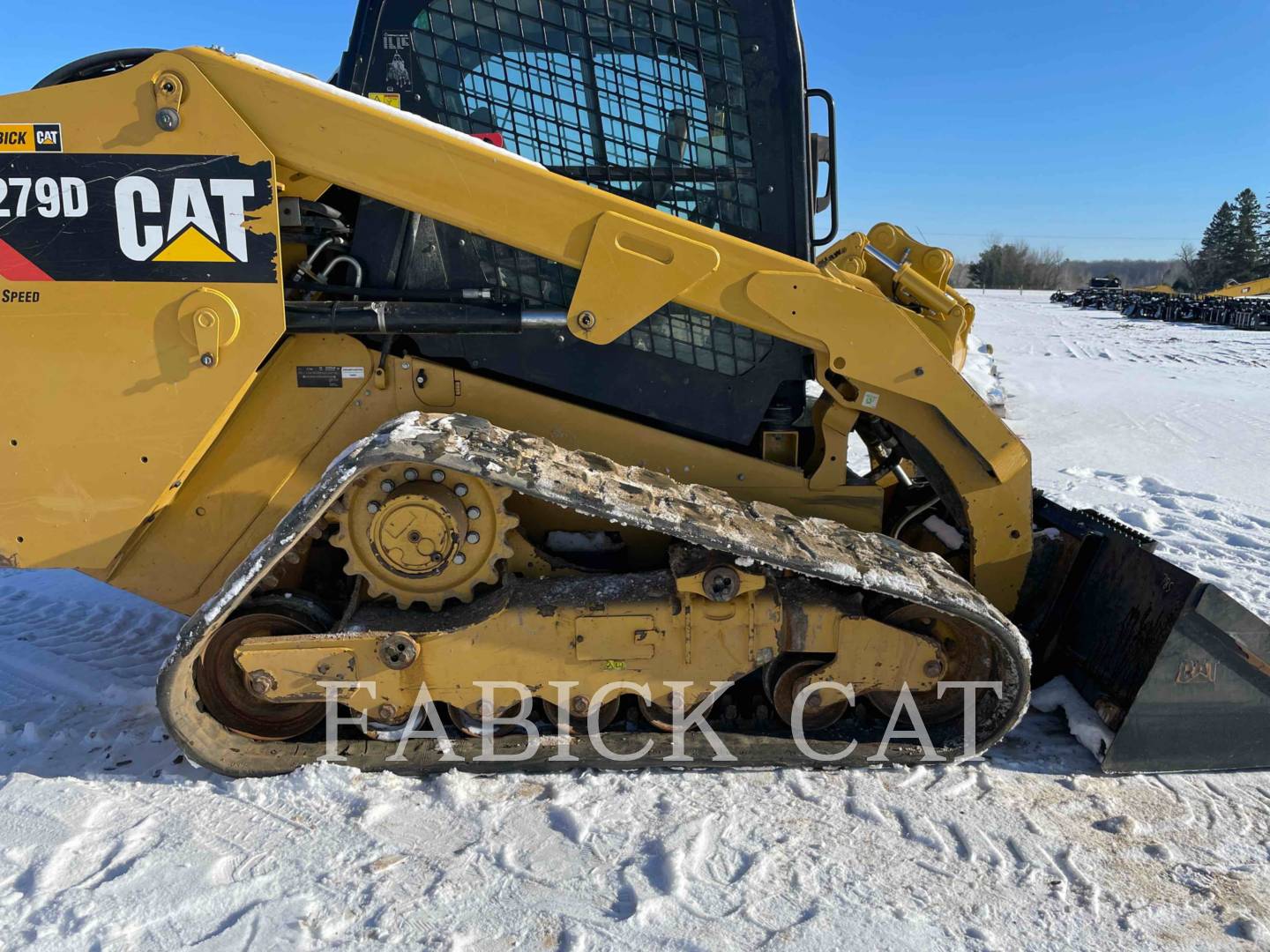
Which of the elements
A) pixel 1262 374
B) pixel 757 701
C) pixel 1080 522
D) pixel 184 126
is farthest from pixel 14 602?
pixel 1262 374

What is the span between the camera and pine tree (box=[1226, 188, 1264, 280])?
177 ft

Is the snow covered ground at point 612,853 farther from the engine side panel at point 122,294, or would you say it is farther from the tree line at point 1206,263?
the tree line at point 1206,263

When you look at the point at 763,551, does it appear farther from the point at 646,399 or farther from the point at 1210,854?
the point at 1210,854

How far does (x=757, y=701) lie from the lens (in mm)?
3148

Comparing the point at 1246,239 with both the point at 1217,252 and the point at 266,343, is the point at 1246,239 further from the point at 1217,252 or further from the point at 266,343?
the point at 266,343

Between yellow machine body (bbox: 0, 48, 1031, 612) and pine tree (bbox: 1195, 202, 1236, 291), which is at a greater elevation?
pine tree (bbox: 1195, 202, 1236, 291)

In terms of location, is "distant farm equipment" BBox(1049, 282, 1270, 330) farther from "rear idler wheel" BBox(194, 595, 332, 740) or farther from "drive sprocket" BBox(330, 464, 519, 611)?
"rear idler wheel" BBox(194, 595, 332, 740)

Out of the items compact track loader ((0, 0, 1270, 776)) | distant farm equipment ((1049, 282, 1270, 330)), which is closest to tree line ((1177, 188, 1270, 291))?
distant farm equipment ((1049, 282, 1270, 330))

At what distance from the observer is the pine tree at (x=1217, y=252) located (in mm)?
55375

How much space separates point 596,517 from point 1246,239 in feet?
227

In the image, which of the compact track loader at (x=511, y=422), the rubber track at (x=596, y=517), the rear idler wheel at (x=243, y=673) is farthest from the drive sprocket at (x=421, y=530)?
the rear idler wheel at (x=243, y=673)

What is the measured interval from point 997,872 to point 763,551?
110 cm

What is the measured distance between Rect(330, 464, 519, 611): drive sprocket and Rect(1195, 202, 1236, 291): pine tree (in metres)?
61.4

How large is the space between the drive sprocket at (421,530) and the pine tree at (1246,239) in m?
62.4
